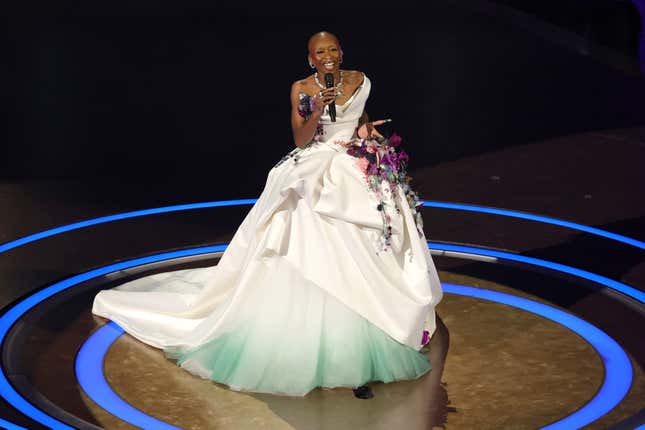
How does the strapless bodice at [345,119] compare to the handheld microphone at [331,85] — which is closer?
the handheld microphone at [331,85]

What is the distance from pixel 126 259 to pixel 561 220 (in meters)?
3.68

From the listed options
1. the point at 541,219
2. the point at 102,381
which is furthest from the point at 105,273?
the point at 541,219

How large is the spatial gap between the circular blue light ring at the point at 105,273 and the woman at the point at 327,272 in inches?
37.5

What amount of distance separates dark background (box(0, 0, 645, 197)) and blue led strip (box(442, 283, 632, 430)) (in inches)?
126

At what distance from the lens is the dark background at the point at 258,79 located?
37.7 feet

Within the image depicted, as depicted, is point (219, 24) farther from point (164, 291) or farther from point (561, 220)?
point (164, 291)

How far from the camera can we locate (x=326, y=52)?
5930 mm

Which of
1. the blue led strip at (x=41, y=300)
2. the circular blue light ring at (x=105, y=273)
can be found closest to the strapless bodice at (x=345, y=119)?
the circular blue light ring at (x=105, y=273)

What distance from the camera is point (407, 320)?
5.94m

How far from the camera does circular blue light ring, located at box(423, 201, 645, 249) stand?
29.0 ft

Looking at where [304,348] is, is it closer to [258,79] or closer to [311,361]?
[311,361]

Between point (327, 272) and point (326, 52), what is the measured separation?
119 centimetres

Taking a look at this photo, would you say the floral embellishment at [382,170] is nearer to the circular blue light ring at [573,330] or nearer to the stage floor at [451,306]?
the stage floor at [451,306]

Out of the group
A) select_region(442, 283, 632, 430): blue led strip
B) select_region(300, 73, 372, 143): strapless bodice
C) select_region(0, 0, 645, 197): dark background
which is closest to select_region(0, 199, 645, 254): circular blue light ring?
select_region(0, 0, 645, 197): dark background
